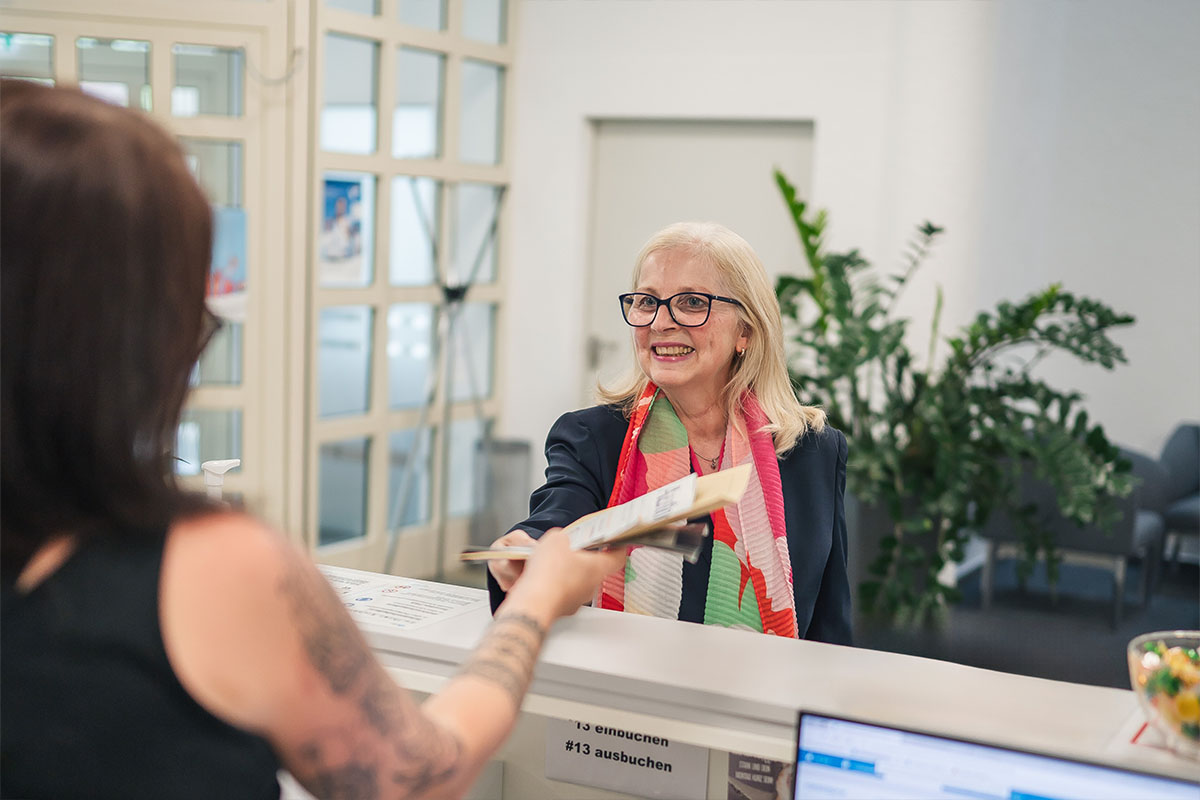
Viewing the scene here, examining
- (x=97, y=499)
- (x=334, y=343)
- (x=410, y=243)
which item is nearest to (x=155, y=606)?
(x=97, y=499)

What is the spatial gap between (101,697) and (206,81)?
12.5 feet

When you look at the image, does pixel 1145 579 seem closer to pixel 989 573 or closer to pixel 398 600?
pixel 989 573

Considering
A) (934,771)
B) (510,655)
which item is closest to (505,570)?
(510,655)

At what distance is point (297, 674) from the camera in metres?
0.69

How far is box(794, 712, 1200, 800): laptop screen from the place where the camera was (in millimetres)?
888

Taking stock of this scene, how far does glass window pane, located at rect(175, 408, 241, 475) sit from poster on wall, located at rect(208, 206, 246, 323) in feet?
1.22

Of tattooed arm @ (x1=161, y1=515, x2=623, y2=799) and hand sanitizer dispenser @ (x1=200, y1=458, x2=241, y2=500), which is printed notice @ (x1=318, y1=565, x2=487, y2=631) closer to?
hand sanitizer dispenser @ (x1=200, y1=458, x2=241, y2=500)

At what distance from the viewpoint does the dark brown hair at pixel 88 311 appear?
66 cm

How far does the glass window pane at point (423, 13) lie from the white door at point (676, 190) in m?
0.88

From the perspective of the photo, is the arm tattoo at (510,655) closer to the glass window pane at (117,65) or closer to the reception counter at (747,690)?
the reception counter at (747,690)

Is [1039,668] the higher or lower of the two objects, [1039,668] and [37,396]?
the lower

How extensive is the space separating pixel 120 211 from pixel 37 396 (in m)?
0.12

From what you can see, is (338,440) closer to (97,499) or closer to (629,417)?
(629,417)

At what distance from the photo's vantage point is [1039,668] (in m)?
4.20
